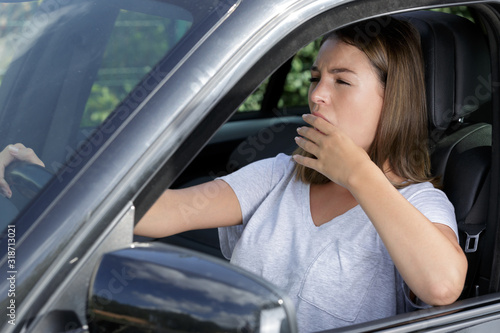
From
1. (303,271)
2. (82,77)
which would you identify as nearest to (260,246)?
(303,271)

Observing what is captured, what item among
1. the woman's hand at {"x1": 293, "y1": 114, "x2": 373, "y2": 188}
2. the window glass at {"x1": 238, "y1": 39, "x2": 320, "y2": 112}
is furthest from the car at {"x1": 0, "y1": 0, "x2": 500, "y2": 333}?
the window glass at {"x1": 238, "y1": 39, "x2": 320, "y2": 112}

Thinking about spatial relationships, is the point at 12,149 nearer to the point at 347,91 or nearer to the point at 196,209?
the point at 196,209

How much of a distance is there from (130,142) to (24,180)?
30 centimetres

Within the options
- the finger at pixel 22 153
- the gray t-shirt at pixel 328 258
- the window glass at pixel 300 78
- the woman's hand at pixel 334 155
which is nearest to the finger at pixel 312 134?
the woman's hand at pixel 334 155

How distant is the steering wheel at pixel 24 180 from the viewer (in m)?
1.13

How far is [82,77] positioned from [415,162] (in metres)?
0.95

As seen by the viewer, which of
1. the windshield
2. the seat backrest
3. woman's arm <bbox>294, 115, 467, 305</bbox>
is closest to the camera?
the windshield

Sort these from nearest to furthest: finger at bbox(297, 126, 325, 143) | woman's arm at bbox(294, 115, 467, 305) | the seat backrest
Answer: woman's arm at bbox(294, 115, 467, 305) → finger at bbox(297, 126, 325, 143) → the seat backrest

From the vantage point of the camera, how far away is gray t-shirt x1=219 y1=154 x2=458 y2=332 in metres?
1.56

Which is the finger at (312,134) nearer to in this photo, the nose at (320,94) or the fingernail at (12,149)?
the nose at (320,94)

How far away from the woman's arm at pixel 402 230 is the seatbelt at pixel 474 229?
24 cm

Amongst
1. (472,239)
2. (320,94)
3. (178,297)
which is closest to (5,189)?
(178,297)

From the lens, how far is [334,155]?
1.47 metres

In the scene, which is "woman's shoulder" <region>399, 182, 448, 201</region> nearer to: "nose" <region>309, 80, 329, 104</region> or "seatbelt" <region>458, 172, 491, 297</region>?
"seatbelt" <region>458, 172, 491, 297</region>
